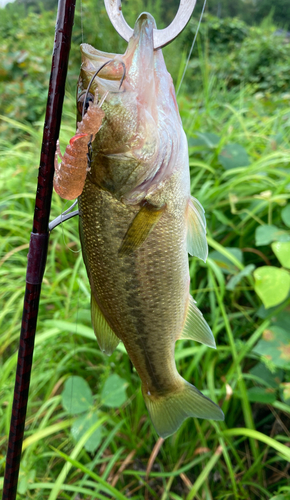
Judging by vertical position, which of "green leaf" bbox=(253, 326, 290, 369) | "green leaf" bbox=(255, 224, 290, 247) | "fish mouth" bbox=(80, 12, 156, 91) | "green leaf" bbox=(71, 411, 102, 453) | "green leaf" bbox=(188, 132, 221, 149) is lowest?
"green leaf" bbox=(71, 411, 102, 453)

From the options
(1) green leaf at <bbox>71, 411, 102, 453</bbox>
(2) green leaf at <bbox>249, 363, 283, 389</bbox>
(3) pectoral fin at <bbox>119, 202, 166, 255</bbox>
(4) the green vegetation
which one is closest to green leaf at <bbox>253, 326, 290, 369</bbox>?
(4) the green vegetation

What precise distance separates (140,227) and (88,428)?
3.61 feet

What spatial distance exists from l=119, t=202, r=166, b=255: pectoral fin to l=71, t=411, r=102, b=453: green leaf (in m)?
1.01

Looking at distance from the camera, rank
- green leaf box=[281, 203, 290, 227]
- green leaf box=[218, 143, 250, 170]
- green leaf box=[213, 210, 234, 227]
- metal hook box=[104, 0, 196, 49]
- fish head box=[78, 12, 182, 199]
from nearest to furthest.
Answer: metal hook box=[104, 0, 196, 49] → fish head box=[78, 12, 182, 199] → green leaf box=[281, 203, 290, 227] → green leaf box=[213, 210, 234, 227] → green leaf box=[218, 143, 250, 170]

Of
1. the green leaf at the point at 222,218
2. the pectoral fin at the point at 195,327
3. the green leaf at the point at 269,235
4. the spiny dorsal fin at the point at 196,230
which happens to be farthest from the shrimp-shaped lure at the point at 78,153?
the green leaf at the point at 222,218

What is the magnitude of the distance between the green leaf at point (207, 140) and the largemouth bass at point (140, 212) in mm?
1300

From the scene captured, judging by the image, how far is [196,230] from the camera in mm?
733

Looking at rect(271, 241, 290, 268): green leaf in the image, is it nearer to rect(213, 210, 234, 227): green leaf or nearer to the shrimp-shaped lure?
rect(213, 210, 234, 227): green leaf

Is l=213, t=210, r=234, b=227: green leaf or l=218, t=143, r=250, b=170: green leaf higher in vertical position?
l=218, t=143, r=250, b=170: green leaf

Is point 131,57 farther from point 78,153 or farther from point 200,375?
point 200,375

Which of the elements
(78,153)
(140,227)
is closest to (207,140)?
(140,227)

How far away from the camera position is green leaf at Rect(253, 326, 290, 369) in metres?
1.25

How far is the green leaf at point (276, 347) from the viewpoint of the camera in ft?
4.09

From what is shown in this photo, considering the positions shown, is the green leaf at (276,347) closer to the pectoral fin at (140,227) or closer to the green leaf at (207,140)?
the pectoral fin at (140,227)
